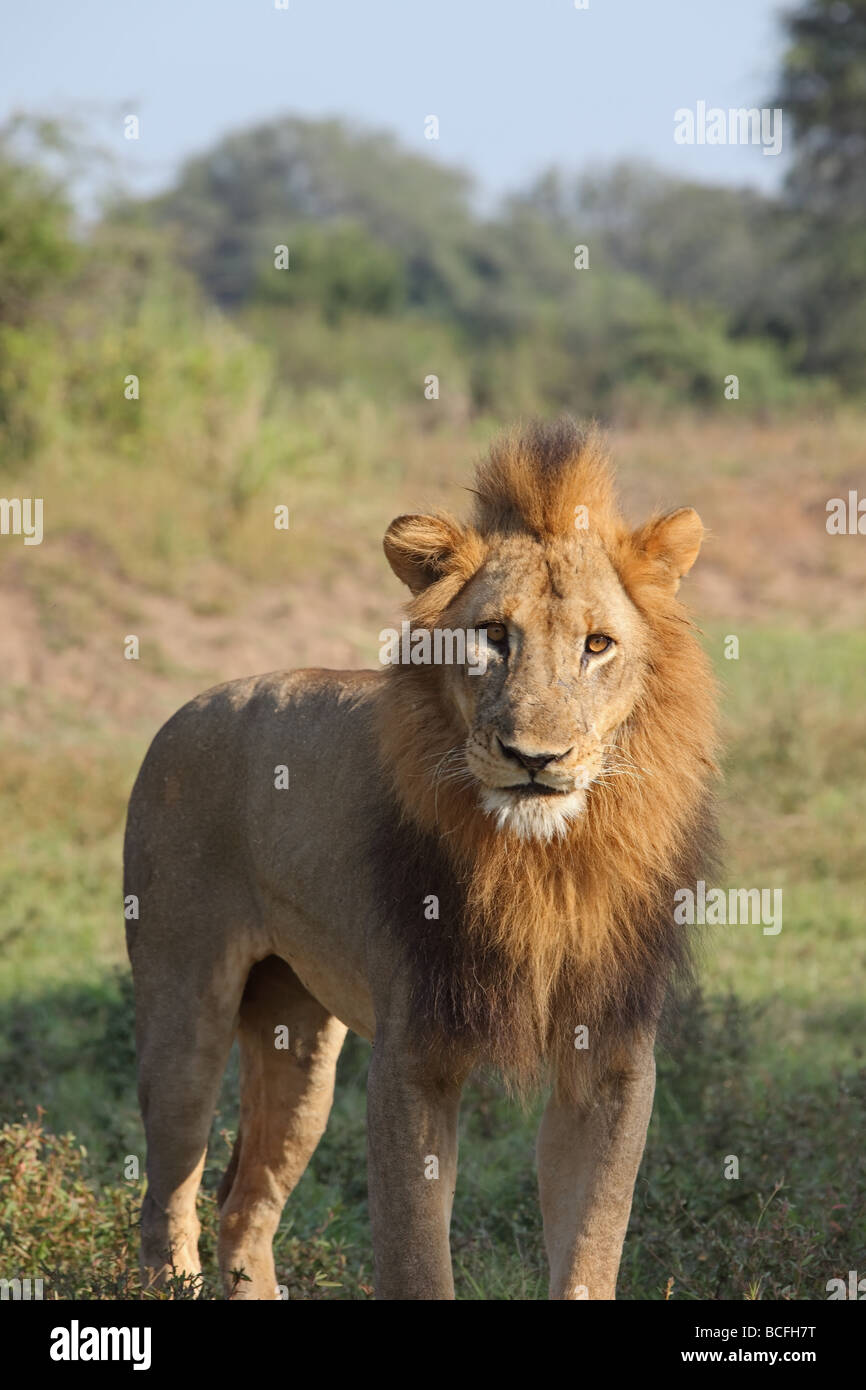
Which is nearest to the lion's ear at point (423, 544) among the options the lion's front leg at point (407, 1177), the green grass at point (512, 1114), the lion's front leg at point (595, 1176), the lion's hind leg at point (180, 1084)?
the green grass at point (512, 1114)

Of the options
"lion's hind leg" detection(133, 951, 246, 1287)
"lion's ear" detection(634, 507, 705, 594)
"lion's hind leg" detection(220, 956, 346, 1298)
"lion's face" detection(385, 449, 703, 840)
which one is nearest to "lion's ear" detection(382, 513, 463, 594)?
"lion's face" detection(385, 449, 703, 840)

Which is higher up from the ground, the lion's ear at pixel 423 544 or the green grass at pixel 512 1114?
the lion's ear at pixel 423 544

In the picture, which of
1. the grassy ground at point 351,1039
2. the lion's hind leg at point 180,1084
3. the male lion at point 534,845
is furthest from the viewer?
the grassy ground at point 351,1039

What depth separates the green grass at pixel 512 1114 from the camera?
169 inches

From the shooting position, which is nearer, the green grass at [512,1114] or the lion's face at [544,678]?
the lion's face at [544,678]

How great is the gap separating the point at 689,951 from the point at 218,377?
12.6m

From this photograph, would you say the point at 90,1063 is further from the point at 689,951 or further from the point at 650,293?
the point at 650,293

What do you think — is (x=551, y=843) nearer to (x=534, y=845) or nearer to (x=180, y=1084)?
(x=534, y=845)

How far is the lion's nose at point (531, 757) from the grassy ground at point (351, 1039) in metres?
0.83

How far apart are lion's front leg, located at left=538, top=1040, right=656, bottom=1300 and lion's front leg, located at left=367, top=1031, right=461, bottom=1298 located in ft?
0.82

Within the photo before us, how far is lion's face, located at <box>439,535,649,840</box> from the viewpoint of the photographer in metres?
3.05

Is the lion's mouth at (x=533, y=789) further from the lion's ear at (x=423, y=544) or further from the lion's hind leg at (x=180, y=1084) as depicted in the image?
the lion's hind leg at (x=180, y=1084)

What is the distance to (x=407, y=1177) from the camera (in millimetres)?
3266

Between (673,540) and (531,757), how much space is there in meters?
0.69
